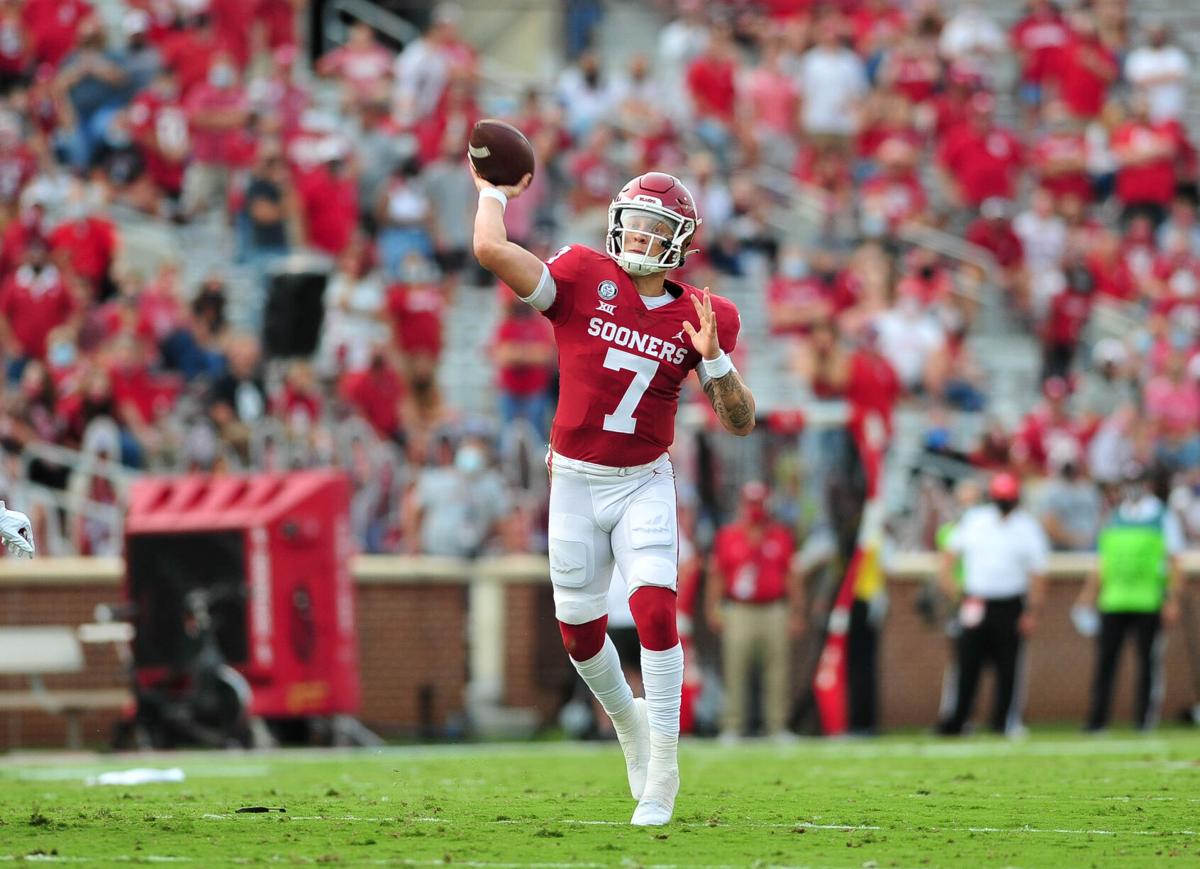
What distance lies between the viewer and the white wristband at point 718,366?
7977mm

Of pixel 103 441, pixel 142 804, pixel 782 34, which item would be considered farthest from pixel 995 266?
pixel 142 804

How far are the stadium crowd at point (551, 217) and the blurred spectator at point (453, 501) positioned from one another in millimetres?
30

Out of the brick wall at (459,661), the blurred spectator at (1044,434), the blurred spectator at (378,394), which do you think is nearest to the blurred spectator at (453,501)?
the brick wall at (459,661)

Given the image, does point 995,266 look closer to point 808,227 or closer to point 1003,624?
point 808,227

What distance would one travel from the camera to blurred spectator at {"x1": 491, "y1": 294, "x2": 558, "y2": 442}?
1744cm

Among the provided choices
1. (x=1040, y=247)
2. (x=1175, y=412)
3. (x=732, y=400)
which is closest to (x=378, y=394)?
(x=1175, y=412)

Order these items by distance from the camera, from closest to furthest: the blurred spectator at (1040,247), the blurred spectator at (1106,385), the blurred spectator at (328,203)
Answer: the blurred spectator at (328,203)
the blurred spectator at (1106,385)
the blurred spectator at (1040,247)

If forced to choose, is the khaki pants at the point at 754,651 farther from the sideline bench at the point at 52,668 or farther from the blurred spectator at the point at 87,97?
the blurred spectator at the point at 87,97

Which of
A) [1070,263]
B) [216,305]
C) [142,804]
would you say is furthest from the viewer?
[1070,263]

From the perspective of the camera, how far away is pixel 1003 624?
1630cm

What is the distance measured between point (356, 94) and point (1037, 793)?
485 inches

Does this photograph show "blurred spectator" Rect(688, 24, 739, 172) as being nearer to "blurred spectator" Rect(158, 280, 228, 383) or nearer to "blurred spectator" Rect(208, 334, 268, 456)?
"blurred spectator" Rect(158, 280, 228, 383)

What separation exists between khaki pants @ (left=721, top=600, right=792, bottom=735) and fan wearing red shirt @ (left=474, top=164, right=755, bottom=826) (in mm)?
8262

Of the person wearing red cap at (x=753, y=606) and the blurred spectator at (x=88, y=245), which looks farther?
the blurred spectator at (x=88, y=245)
